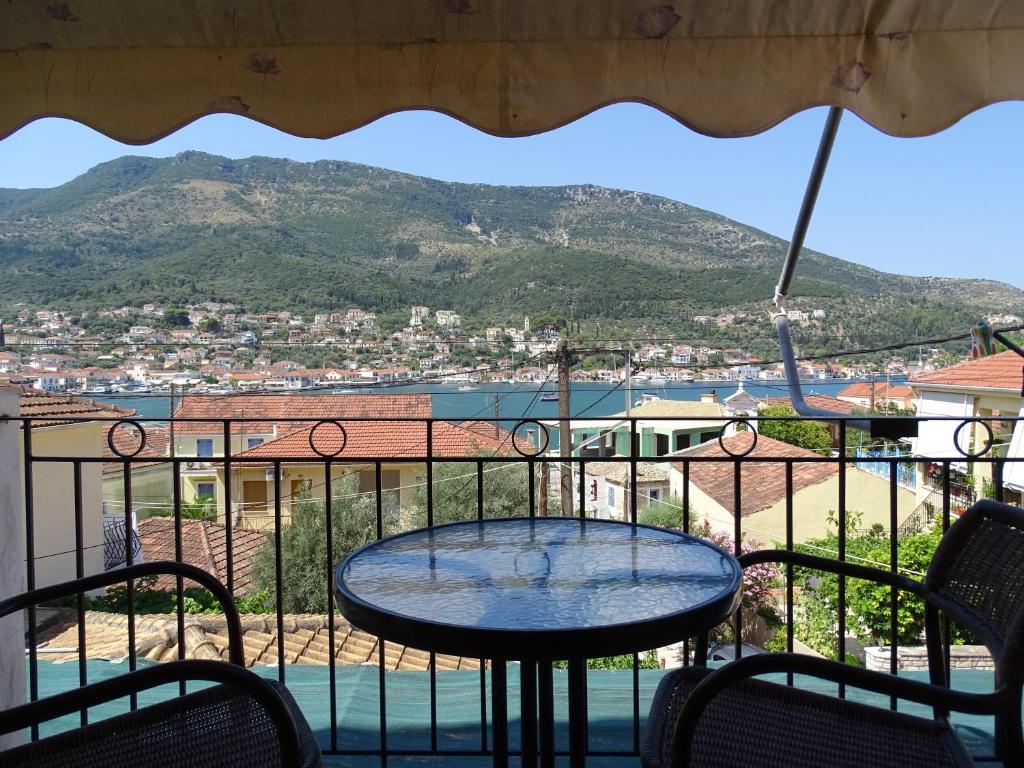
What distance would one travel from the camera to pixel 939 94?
1854 millimetres

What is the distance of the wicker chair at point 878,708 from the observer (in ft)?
3.36

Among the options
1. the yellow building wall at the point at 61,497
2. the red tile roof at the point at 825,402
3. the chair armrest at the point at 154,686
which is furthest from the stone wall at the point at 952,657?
the yellow building wall at the point at 61,497

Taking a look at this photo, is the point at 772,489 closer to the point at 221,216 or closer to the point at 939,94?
the point at 939,94

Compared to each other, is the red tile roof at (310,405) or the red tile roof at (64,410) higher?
the red tile roof at (64,410)

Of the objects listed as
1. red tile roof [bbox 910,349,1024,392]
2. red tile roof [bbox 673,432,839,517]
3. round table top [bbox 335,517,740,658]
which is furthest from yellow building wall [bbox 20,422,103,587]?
red tile roof [bbox 910,349,1024,392]

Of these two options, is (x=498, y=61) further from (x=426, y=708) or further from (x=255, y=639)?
(x=255, y=639)

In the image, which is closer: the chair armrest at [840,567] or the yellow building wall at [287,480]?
the chair armrest at [840,567]

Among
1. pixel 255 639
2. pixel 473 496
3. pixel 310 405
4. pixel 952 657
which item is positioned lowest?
pixel 255 639

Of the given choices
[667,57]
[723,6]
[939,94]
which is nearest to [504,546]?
[667,57]

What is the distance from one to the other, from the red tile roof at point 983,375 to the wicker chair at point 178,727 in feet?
44.7

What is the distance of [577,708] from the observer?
1349 mm

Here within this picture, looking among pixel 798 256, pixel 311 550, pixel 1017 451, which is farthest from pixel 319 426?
pixel 311 550

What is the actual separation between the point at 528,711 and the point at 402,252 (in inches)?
1167

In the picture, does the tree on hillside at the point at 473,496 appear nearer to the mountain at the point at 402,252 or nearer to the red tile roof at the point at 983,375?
the mountain at the point at 402,252
